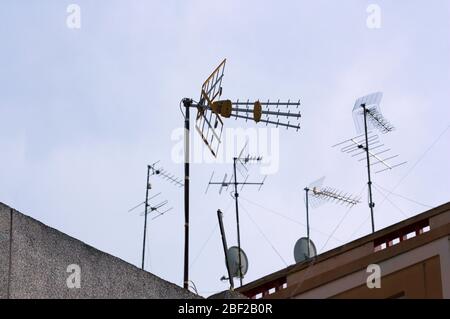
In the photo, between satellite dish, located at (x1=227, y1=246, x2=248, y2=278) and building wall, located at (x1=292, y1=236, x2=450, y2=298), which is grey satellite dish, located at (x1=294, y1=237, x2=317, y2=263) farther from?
building wall, located at (x1=292, y1=236, x2=450, y2=298)

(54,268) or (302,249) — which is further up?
(302,249)

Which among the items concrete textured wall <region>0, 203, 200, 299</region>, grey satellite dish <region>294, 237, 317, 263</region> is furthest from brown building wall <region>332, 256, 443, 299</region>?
grey satellite dish <region>294, 237, 317, 263</region>

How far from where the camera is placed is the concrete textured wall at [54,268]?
1116cm

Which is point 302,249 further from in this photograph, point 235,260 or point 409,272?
point 409,272

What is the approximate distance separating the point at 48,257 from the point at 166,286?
1494 millimetres

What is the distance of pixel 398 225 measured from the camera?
16.2m

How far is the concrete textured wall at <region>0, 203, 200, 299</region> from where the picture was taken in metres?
11.2

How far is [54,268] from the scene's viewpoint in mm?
11523

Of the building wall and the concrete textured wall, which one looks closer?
the concrete textured wall

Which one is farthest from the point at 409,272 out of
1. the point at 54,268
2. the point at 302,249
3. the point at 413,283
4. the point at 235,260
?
the point at 235,260

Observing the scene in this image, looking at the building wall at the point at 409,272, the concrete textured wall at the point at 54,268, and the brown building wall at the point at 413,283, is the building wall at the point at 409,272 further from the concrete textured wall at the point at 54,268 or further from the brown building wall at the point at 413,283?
the concrete textured wall at the point at 54,268
